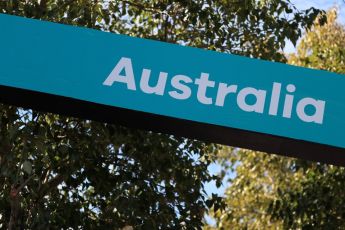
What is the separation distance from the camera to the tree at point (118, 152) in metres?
8.48

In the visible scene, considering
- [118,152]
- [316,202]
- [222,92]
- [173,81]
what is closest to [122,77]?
[173,81]

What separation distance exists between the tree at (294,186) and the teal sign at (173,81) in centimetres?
508

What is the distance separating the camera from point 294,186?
15289mm

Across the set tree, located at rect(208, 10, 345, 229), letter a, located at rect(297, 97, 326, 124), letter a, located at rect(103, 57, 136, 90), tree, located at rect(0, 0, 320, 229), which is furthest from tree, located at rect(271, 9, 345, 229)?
letter a, located at rect(103, 57, 136, 90)

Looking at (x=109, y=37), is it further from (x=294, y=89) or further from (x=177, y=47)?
(x=294, y=89)

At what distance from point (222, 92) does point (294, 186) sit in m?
9.76

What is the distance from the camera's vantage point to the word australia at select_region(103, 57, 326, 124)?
5836 millimetres

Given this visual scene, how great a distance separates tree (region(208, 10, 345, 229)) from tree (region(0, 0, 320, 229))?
1.03 meters

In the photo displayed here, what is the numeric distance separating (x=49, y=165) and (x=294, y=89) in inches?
154

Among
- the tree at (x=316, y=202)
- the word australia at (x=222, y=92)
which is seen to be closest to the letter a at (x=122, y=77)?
the word australia at (x=222, y=92)

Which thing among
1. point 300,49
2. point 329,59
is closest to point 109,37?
point 329,59

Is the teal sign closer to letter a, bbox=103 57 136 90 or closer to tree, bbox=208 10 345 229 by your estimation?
letter a, bbox=103 57 136 90

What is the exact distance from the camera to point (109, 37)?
599cm

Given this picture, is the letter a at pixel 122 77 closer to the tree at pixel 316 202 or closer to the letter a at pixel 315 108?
the letter a at pixel 315 108
